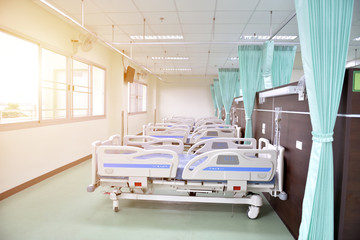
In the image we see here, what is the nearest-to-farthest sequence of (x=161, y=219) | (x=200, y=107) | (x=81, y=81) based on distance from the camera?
(x=161, y=219), (x=81, y=81), (x=200, y=107)

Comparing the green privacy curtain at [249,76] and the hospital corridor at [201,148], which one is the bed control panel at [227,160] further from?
the green privacy curtain at [249,76]

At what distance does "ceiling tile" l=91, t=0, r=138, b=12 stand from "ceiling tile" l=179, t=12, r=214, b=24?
0.92 meters

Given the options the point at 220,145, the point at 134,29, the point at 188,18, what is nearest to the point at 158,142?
the point at 220,145

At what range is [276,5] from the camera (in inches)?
154

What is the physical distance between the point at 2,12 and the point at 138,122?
7152 mm

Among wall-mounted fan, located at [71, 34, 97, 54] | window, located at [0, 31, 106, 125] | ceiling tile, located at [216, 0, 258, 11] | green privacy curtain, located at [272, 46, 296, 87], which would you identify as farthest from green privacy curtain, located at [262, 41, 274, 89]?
window, located at [0, 31, 106, 125]

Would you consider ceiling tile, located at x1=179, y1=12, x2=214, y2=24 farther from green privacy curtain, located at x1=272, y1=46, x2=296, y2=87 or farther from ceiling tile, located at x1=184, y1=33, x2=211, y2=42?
green privacy curtain, located at x1=272, y1=46, x2=296, y2=87

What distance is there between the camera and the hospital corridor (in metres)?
1.72

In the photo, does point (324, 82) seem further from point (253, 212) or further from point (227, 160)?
point (253, 212)

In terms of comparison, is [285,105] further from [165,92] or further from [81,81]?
[165,92]

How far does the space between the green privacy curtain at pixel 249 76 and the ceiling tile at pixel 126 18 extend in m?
2.05

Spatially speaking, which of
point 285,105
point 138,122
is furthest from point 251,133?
point 138,122

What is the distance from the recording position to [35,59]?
151 inches

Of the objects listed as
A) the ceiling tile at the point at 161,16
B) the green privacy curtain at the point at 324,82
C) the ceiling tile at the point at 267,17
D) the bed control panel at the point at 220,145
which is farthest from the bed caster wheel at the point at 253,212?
the ceiling tile at the point at 161,16
